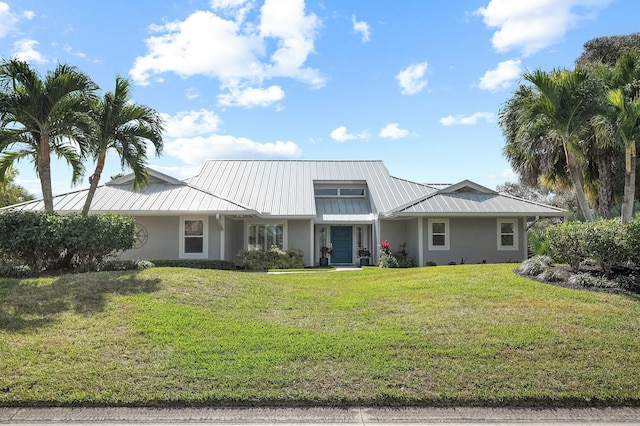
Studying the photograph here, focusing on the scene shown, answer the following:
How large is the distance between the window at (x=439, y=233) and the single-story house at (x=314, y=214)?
0.05 meters

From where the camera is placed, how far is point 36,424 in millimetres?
4645

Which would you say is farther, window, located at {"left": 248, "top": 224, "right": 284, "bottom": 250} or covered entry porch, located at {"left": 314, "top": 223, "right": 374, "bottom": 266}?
covered entry porch, located at {"left": 314, "top": 223, "right": 374, "bottom": 266}

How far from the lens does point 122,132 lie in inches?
569

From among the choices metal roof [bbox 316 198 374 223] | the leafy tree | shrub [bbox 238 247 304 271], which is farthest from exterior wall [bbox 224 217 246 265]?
the leafy tree

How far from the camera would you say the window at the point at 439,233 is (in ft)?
67.5

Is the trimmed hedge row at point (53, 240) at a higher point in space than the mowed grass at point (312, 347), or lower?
higher

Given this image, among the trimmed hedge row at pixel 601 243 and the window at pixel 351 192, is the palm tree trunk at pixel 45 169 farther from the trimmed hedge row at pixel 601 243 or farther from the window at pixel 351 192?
the window at pixel 351 192

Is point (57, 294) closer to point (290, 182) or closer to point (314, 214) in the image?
point (314, 214)

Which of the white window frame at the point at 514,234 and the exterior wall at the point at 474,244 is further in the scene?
the white window frame at the point at 514,234

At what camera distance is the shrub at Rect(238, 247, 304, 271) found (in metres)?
20.0

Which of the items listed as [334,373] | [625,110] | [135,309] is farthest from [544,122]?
[135,309]

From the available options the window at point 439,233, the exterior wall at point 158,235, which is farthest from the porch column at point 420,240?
the exterior wall at point 158,235

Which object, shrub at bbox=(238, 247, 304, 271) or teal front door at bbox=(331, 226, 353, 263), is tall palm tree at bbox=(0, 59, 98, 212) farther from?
teal front door at bbox=(331, 226, 353, 263)

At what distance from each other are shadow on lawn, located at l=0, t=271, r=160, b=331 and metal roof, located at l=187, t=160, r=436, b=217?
1149cm
